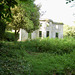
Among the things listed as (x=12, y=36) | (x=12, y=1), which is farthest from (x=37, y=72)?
(x=12, y=36)

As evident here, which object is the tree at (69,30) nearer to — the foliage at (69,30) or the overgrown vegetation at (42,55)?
the foliage at (69,30)

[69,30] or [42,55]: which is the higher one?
[69,30]

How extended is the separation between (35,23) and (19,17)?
12.2 feet

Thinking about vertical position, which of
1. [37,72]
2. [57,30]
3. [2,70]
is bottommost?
[37,72]

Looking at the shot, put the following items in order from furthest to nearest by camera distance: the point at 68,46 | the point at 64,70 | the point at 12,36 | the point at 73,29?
the point at 73,29 → the point at 12,36 → the point at 68,46 → the point at 64,70

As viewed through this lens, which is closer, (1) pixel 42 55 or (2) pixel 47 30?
(1) pixel 42 55

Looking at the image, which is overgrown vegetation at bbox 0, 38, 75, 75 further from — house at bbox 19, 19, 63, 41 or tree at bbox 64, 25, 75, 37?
tree at bbox 64, 25, 75, 37

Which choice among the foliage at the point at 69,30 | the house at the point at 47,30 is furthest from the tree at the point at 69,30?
the house at the point at 47,30

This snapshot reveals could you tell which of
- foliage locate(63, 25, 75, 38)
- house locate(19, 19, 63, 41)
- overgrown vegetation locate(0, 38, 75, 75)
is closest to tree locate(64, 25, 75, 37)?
foliage locate(63, 25, 75, 38)

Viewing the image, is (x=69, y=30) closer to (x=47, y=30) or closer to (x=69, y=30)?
(x=69, y=30)

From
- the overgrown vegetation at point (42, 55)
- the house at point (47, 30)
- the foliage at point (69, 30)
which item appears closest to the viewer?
the overgrown vegetation at point (42, 55)

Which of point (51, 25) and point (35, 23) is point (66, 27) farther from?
point (35, 23)

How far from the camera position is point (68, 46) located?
28.0ft

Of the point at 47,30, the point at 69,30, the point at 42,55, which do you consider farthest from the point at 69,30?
the point at 42,55
